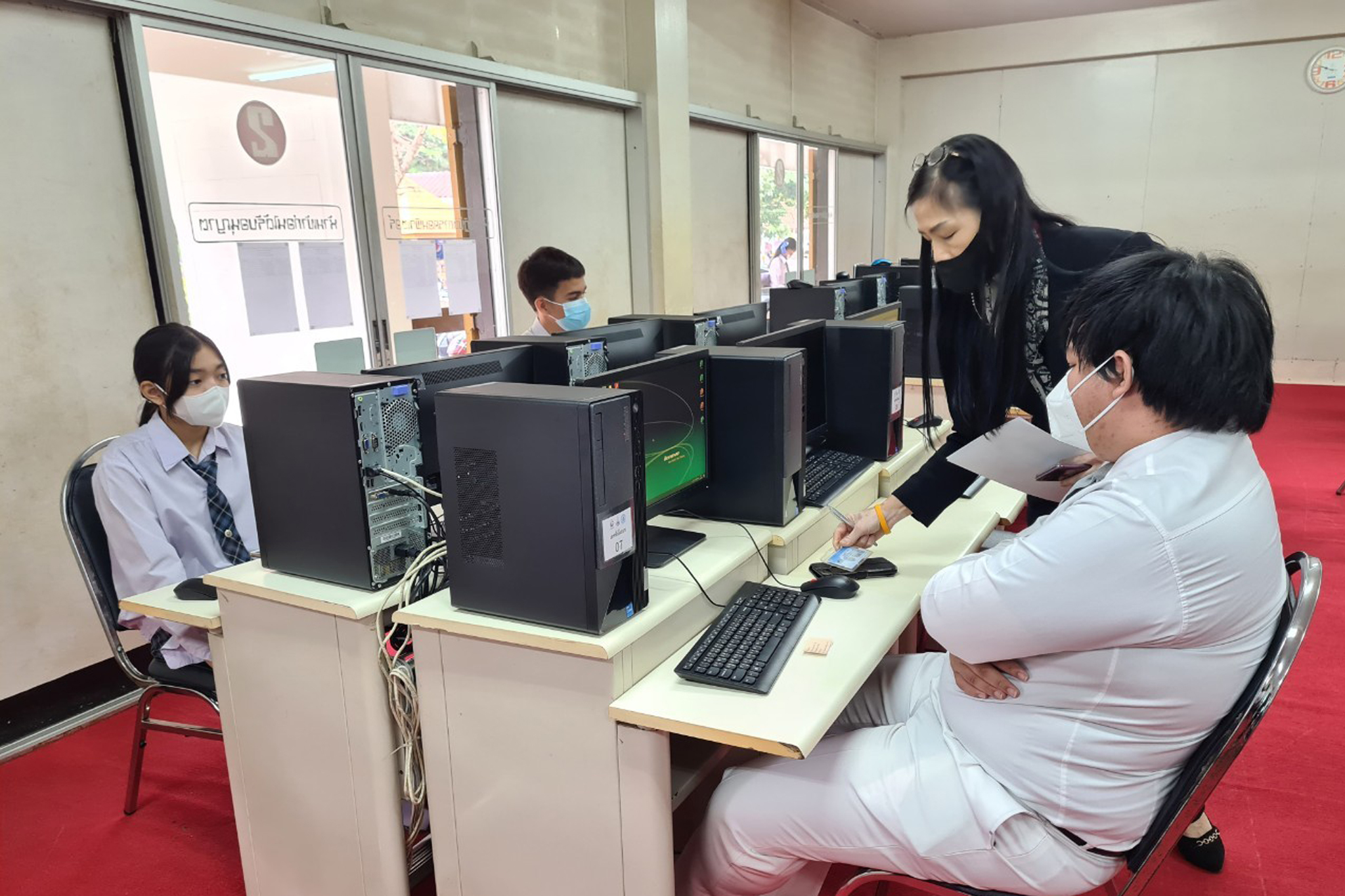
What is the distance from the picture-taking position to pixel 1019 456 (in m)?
1.56

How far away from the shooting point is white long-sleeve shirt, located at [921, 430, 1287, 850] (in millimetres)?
1019

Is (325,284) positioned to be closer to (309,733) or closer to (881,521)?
(309,733)

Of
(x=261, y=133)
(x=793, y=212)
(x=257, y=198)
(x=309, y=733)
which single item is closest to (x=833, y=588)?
(x=309, y=733)

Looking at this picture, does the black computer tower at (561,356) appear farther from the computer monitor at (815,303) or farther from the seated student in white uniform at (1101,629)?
the computer monitor at (815,303)

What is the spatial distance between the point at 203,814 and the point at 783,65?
248 inches

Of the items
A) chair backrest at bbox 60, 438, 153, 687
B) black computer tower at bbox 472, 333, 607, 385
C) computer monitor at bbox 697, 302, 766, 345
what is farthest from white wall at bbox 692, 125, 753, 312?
chair backrest at bbox 60, 438, 153, 687

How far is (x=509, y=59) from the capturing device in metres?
4.12

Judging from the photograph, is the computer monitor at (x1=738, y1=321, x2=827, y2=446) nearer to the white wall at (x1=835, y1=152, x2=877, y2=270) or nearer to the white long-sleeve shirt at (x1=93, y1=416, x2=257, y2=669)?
the white long-sleeve shirt at (x1=93, y1=416, x2=257, y2=669)

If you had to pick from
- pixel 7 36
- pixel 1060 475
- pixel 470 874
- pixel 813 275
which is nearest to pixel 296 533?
pixel 470 874

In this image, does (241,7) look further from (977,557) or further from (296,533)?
(977,557)

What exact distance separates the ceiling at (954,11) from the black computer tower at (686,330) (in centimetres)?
538

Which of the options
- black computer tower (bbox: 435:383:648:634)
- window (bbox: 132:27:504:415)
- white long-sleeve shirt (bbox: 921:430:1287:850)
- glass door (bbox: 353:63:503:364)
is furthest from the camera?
glass door (bbox: 353:63:503:364)

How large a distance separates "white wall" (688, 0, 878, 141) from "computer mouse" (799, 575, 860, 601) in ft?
15.1

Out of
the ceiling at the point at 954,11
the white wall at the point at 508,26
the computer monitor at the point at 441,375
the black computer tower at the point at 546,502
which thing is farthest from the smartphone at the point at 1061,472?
the ceiling at the point at 954,11
